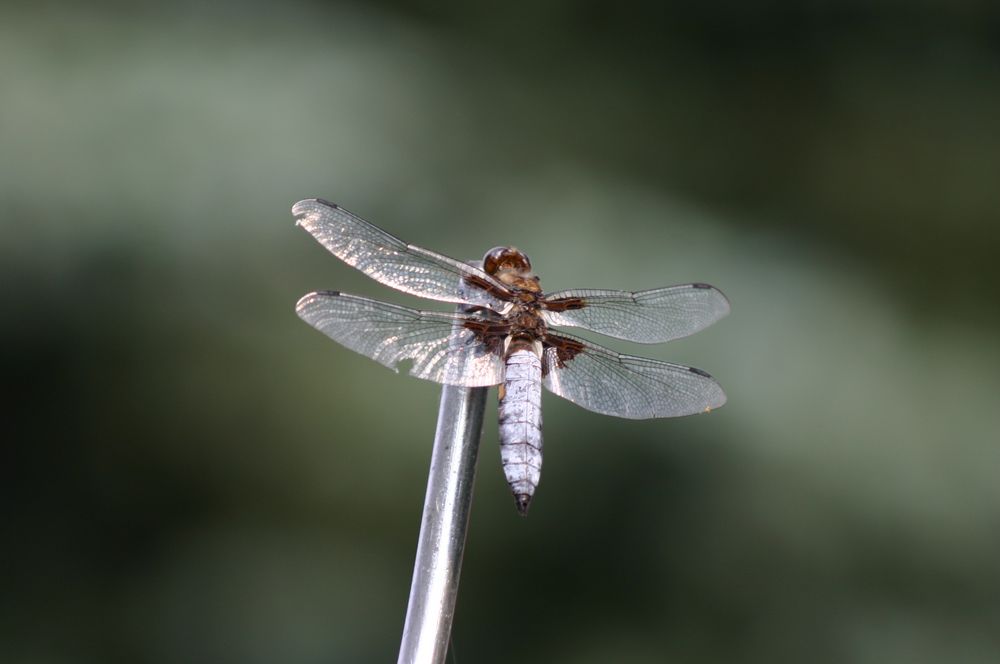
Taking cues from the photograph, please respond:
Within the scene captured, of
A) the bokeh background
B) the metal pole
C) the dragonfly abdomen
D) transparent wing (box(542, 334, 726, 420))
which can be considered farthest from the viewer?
the bokeh background

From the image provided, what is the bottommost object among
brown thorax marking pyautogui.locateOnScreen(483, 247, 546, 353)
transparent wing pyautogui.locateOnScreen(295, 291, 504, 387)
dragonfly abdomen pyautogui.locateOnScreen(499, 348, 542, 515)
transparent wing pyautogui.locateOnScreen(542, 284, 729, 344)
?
dragonfly abdomen pyautogui.locateOnScreen(499, 348, 542, 515)

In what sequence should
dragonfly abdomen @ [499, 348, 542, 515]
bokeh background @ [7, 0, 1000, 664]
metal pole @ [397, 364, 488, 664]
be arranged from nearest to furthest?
1. metal pole @ [397, 364, 488, 664]
2. dragonfly abdomen @ [499, 348, 542, 515]
3. bokeh background @ [7, 0, 1000, 664]

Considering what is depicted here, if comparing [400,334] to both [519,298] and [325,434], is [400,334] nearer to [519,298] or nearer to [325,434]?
[519,298]

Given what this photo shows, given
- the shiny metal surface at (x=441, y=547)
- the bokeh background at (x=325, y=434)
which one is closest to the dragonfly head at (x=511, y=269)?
the shiny metal surface at (x=441, y=547)

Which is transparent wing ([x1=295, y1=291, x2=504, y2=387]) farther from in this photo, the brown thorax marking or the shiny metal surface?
the shiny metal surface

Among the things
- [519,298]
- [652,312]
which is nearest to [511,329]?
[519,298]

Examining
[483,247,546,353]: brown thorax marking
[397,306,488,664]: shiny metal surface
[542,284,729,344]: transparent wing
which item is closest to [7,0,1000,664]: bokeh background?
[542,284,729,344]: transparent wing
